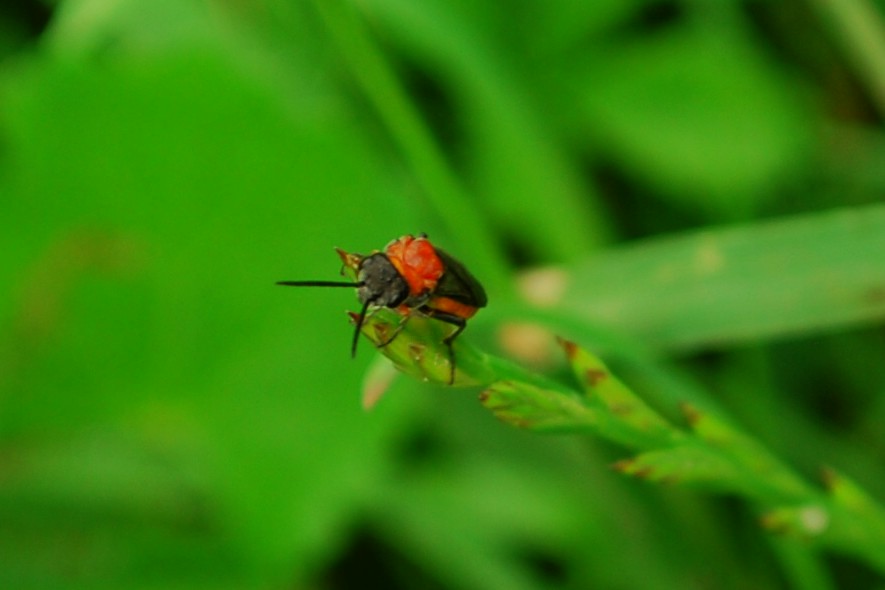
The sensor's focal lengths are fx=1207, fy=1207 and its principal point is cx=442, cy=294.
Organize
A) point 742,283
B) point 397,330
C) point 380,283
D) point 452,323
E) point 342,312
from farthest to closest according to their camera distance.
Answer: point 342,312
point 742,283
point 380,283
point 452,323
point 397,330

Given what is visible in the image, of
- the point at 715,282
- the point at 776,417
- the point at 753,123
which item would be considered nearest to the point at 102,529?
the point at 715,282

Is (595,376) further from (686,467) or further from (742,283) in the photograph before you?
(742,283)

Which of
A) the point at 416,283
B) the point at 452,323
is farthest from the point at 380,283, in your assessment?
the point at 452,323

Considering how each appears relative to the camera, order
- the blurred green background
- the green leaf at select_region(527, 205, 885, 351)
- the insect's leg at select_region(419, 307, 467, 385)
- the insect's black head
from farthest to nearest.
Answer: the blurred green background < the green leaf at select_region(527, 205, 885, 351) < the insect's black head < the insect's leg at select_region(419, 307, 467, 385)

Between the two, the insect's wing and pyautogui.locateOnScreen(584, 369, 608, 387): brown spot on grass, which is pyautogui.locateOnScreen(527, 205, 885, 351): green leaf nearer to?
the insect's wing

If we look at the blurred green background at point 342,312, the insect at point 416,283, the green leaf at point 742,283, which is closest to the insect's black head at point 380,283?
the insect at point 416,283

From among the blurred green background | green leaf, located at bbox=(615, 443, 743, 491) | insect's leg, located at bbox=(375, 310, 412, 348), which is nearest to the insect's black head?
insect's leg, located at bbox=(375, 310, 412, 348)

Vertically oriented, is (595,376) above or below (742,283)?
below
